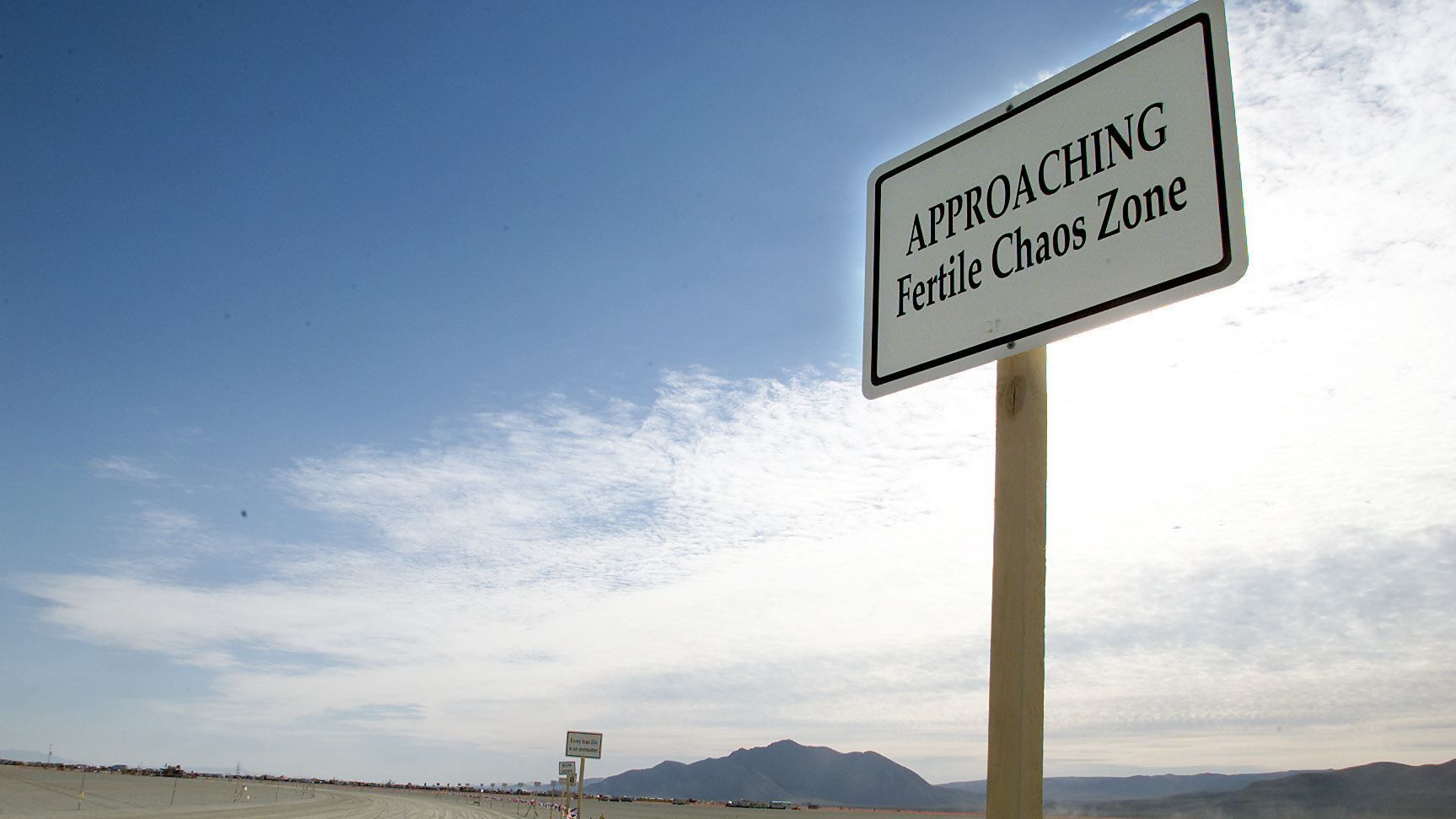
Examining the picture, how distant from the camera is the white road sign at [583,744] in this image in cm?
3594

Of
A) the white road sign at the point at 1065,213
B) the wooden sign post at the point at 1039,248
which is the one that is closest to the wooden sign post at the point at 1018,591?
the wooden sign post at the point at 1039,248

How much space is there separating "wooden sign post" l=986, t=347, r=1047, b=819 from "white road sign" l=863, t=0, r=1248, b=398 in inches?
5.0

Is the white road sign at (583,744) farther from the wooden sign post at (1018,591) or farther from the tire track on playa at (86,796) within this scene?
the tire track on playa at (86,796)

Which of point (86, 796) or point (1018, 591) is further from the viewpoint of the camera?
point (86, 796)

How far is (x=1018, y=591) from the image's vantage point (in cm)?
148

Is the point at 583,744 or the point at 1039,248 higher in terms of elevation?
the point at 1039,248

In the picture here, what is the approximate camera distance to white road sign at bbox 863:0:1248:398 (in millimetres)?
1456

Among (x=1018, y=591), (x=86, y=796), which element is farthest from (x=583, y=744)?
(x=86, y=796)

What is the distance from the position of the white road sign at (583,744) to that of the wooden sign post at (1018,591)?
37405 millimetres

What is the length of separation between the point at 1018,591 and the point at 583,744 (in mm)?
38189

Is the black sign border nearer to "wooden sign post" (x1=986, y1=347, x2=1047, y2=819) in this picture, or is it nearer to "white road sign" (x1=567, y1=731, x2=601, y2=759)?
"wooden sign post" (x1=986, y1=347, x2=1047, y2=819)

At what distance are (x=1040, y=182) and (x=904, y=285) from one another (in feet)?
1.18

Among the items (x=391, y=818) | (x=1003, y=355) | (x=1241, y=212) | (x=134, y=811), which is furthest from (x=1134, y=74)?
(x=134, y=811)

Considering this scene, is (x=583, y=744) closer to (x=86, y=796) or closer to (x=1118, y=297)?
(x=1118, y=297)
